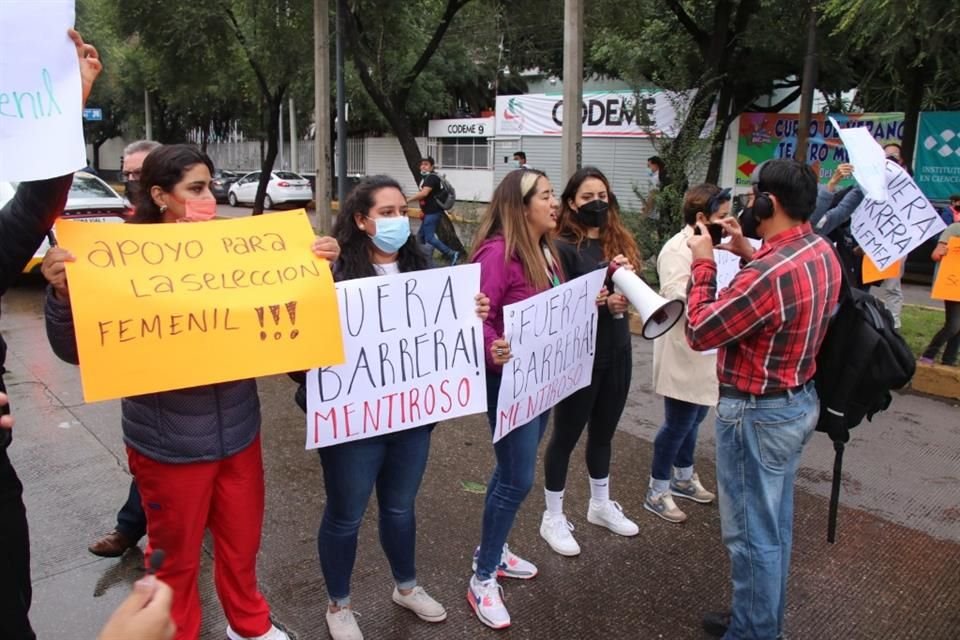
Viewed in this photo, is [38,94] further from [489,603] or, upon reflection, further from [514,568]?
[514,568]

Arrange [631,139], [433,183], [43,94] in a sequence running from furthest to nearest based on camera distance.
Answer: [631,139] → [433,183] → [43,94]

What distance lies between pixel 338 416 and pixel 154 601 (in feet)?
4.56

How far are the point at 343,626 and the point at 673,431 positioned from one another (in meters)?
1.92

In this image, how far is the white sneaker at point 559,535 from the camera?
11.8ft

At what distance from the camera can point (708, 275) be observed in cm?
265

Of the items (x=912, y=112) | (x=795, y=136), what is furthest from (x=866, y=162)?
(x=795, y=136)

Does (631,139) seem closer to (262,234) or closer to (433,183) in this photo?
(433,183)

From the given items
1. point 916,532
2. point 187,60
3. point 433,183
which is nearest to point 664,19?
point 433,183

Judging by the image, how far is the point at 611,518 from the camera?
3850mm

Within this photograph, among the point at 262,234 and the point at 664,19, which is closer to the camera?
the point at 262,234

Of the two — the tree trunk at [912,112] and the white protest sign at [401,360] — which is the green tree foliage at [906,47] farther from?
the white protest sign at [401,360]

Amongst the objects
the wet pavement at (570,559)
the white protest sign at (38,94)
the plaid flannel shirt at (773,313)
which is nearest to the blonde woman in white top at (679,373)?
the wet pavement at (570,559)

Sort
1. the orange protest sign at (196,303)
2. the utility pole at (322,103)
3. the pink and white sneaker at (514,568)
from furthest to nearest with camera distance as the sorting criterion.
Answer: the utility pole at (322,103)
the pink and white sneaker at (514,568)
the orange protest sign at (196,303)

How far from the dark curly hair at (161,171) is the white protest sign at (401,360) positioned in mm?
634
